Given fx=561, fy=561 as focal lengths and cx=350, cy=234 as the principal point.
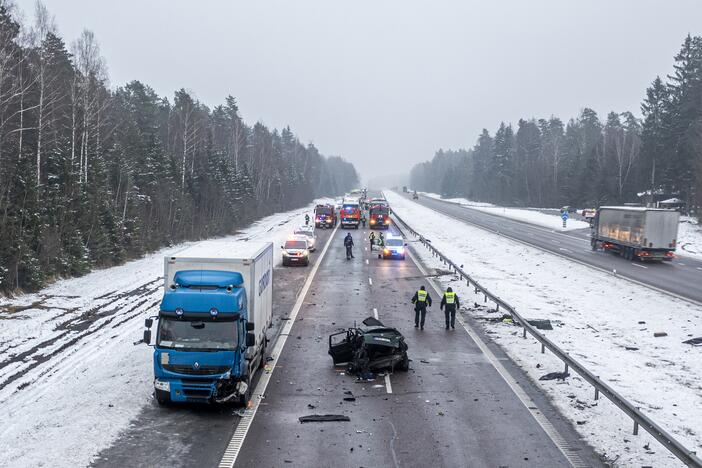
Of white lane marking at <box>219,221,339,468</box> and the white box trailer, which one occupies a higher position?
the white box trailer

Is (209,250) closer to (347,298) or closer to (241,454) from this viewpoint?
(241,454)

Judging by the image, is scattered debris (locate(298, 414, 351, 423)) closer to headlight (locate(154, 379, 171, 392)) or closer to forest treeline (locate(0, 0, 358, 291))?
headlight (locate(154, 379, 171, 392))

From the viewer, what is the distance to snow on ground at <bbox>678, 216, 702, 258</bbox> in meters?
49.7

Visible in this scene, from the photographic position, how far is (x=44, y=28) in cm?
3173

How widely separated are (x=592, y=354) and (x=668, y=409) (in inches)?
184

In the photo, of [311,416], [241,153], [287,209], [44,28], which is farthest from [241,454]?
[287,209]

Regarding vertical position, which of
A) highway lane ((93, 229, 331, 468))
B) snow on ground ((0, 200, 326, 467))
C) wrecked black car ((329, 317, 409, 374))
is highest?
wrecked black car ((329, 317, 409, 374))

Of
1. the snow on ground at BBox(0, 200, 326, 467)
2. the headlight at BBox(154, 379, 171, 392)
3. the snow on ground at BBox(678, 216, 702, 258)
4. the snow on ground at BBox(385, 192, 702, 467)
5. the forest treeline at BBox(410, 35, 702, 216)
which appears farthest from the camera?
the forest treeline at BBox(410, 35, 702, 216)

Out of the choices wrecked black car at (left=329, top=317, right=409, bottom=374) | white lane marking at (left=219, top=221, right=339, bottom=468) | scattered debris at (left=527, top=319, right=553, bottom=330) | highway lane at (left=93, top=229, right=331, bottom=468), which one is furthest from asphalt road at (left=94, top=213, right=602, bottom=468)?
scattered debris at (left=527, top=319, right=553, bottom=330)

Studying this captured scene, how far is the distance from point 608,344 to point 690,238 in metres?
44.7

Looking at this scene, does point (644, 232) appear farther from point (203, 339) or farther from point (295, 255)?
point (203, 339)

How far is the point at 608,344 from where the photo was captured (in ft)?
62.0

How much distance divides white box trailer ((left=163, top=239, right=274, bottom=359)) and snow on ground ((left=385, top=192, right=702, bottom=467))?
7241mm

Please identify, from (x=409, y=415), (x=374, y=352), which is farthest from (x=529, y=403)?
(x=374, y=352)
